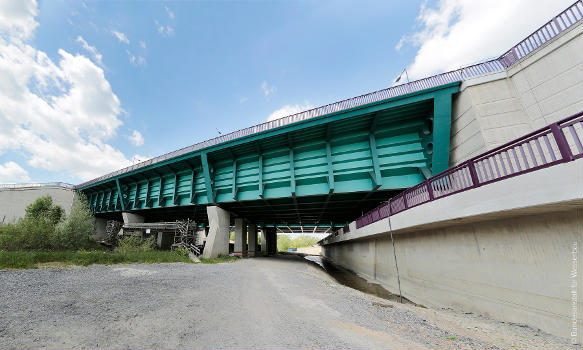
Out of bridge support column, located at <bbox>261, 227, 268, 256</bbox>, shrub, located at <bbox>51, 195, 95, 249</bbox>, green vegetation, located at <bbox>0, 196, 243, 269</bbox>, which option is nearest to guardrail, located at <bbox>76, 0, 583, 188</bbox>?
green vegetation, located at <bbox>0, 196, 243, 269</bbox>

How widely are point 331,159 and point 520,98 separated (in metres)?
10.3

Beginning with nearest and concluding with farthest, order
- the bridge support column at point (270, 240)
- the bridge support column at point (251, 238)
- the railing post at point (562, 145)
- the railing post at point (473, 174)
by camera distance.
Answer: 1. the railing post at point (562, 145)
2. the railing post at point (473, 174)
3. the bridge support column at point (251, 238)
4. the bridge support column at point (270, 240)

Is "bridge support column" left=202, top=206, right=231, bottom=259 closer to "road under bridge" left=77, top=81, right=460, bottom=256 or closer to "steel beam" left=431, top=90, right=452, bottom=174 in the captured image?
"road under bridge" left=77, top=81, right=460, bottom=256

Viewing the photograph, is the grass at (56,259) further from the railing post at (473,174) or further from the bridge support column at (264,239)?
the bridge support column at (264,239)

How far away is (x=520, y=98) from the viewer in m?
9.77

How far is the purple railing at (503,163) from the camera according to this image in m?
4.01

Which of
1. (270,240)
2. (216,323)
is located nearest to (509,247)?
(216,323)

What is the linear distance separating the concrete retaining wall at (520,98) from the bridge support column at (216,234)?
2027 cm

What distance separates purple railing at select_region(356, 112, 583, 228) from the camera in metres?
4.01

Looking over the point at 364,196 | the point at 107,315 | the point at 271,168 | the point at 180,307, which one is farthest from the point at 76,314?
the point at 364,196

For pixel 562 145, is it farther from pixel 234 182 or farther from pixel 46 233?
pixel 46 233

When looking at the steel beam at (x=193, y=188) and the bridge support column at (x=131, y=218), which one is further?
the bridge support column at (x=131, y=218)

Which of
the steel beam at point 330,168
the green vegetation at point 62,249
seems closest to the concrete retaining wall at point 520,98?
the steel beam at point 330,168

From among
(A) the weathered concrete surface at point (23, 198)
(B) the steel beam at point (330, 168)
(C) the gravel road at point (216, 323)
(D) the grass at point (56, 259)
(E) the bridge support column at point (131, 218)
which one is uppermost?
(A) the weathered concrete surface at point (23, 198)
